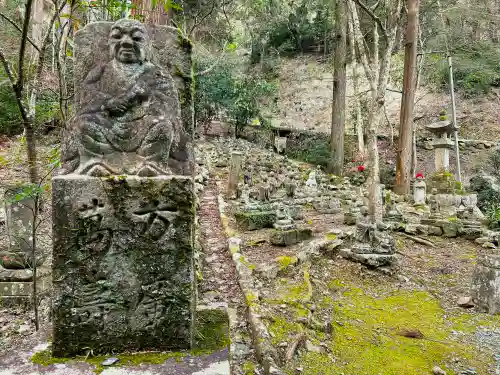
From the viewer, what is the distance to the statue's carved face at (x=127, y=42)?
2527mm

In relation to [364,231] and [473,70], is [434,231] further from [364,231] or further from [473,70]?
[473,70]

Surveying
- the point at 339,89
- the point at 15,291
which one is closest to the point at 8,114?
the point at 15,291

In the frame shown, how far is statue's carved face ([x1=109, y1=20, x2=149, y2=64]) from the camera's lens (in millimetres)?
2527

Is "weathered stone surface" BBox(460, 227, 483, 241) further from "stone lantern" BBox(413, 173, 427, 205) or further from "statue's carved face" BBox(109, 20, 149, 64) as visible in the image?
"statue's carved face" BBox(109, 20, 149, 64)

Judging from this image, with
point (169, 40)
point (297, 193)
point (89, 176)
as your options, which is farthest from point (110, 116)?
point (297, 193)

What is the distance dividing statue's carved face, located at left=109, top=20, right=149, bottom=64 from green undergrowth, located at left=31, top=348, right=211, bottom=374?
1736 millimetres

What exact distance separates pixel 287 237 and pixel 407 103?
7884mm

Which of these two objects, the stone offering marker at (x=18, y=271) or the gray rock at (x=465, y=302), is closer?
the stone offering marker at (x=18, y=271)

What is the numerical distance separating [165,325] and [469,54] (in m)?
23.7

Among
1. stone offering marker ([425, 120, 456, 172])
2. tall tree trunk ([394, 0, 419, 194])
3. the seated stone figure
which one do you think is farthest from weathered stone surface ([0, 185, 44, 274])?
stone offering marker ([425, 120, 456, 172])

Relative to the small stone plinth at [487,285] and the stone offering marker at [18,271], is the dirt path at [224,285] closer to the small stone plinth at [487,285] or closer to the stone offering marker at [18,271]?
the stone offering marker at [18,271]

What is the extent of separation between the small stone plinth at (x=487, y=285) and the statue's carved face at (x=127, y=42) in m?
5.12

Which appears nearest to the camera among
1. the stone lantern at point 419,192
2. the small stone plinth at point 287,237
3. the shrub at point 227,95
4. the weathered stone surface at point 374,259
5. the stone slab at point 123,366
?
the stone slab at point 123,366

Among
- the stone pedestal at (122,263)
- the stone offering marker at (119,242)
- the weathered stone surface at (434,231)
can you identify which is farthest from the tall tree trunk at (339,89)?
the stone pedestal at (122,263)
